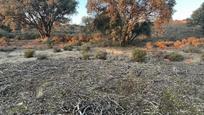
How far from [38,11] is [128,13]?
12186 mm

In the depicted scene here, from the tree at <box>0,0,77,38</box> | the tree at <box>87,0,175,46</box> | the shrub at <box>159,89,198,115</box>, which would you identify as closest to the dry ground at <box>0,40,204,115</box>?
the shrub at <box>159,89,198,115</box>

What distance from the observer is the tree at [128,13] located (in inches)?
1145

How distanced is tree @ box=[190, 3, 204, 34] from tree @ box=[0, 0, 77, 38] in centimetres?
1533

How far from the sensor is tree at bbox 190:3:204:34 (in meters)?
45.2

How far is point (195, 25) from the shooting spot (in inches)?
1881

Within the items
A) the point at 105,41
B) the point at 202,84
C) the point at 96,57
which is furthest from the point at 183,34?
the point at 202,84

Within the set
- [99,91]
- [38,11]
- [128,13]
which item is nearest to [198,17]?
[128,13]

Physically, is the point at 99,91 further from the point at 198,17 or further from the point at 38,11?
the point at 198,17

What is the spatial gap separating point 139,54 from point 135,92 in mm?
8110

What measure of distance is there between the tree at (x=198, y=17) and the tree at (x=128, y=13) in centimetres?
1463

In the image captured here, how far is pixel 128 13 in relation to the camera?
30.2 meters

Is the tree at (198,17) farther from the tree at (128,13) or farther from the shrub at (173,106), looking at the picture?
the shrub at (173,106)

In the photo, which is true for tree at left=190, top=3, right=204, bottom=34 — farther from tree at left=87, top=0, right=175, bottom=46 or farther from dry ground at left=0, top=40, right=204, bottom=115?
dry ground at left=0, top=40, right=204, bottom=115

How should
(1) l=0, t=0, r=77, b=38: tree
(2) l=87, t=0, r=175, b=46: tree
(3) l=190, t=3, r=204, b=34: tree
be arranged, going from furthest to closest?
1. (3) l=190, t=3, r=204, b=34: tree
2. (1) l=0, t=0, r=77, b=38: tree
3. (2) l=87, t=0, r=175, b=46: tree
